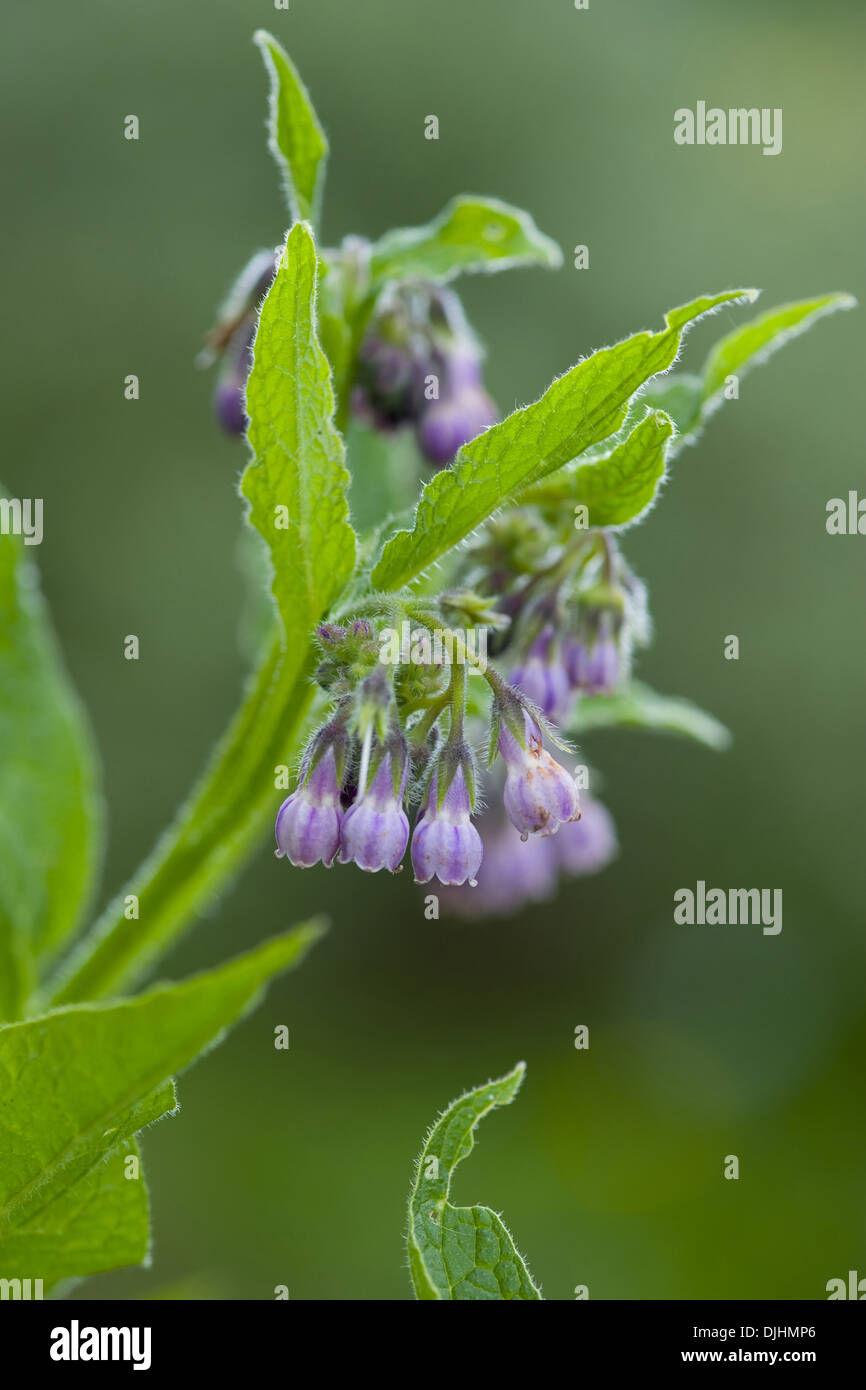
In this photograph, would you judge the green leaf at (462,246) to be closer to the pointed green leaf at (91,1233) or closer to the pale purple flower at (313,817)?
the pale purple flower at (313,817)

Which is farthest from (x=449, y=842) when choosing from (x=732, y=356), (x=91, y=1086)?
(x=732, y=356)

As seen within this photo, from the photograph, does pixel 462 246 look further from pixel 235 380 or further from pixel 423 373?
pixel 235 380

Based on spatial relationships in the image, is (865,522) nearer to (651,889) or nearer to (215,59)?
(651,889)

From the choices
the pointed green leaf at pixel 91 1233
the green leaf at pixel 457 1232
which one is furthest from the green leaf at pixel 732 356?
the pointed green leaf at pixel 91 1233

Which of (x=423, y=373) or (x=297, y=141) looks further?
(x=423, y=373)

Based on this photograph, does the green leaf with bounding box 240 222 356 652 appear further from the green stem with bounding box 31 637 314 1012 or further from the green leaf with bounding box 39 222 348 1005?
the green stem with bounding box 31 637 314 1012
